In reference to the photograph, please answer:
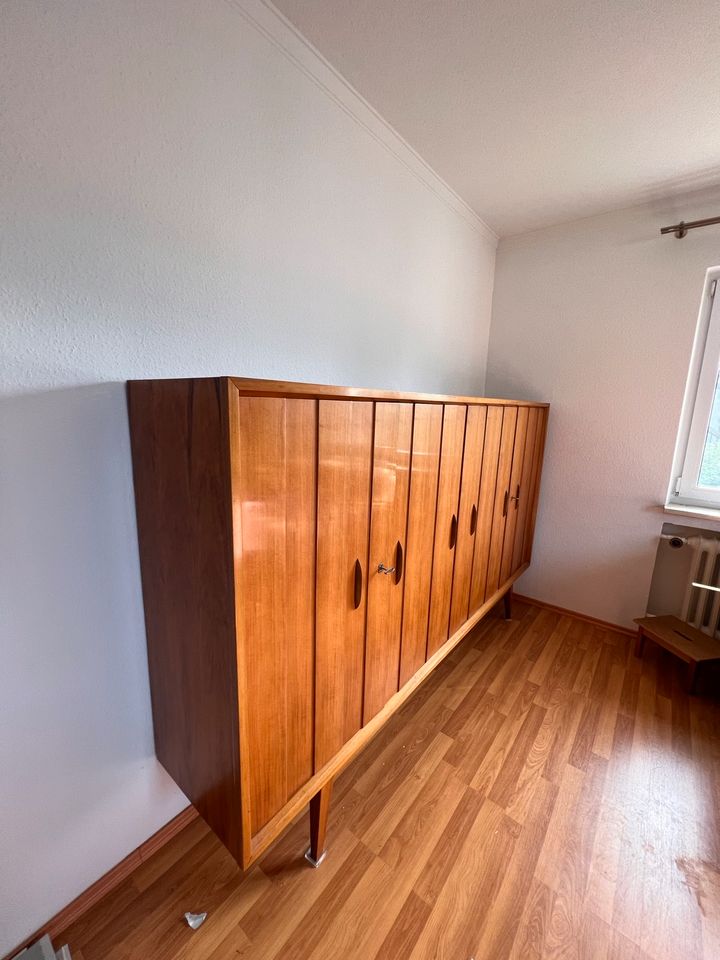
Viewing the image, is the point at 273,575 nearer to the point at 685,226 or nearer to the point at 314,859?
the point at 314,859

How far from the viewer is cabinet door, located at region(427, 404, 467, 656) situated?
1.35 m

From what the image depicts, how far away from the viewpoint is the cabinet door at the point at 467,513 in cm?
151

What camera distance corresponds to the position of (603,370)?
7.33 feet

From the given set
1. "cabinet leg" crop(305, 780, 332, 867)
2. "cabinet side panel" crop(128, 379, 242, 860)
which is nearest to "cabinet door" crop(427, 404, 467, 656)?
"cabinet leg" crop(305, 780, 332, 867)

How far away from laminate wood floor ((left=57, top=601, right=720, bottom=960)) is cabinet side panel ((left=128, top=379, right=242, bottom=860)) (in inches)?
13.4

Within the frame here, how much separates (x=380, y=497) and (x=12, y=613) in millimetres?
867

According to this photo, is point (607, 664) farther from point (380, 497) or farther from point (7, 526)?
point (7, 526)

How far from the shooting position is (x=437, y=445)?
4.20 feet

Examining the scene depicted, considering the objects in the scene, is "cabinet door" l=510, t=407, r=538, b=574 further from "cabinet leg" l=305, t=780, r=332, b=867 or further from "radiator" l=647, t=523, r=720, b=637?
"cabinet leg" l=305, t=780, r=332, b=867

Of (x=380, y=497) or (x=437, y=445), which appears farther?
(x=437, y=445)

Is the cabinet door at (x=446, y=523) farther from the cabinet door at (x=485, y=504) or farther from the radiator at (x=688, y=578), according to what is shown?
the radiator at (x=688, y=578)

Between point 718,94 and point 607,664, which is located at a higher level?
point 718,94

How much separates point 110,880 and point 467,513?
5.22 feet

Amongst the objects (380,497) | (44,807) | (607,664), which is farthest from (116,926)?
(607,664)
